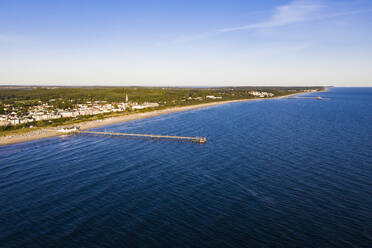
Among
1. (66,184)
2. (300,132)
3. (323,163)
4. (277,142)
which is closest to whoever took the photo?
(66,184)

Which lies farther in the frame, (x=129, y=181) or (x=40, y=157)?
(x=40, y=157)

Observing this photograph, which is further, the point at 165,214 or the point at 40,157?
the point at 40,157

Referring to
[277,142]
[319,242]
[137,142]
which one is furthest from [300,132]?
[319,242]

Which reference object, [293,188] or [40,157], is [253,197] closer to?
[293,188]

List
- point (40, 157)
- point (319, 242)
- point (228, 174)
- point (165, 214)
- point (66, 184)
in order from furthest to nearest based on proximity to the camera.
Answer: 1. point (40, 157)
2. point (228, 174)
3. point (66, 184)
4. point (165, 214)
5. point (319, 242)

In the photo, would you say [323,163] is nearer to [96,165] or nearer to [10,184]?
[96,165]

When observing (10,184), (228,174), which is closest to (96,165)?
(10,184)
